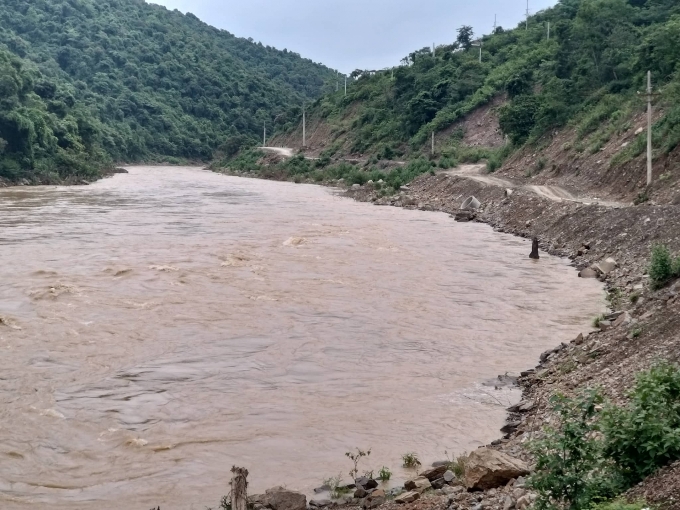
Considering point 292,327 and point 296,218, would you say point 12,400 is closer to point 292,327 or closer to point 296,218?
point 292,327

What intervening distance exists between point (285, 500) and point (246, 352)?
609 cm

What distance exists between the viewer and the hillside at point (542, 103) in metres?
Result: 32.6

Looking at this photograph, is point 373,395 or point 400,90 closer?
point 373,395

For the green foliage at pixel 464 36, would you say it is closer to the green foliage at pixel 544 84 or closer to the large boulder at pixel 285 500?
the green foliage at pixel 544 84

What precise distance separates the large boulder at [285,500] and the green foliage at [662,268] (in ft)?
32.3

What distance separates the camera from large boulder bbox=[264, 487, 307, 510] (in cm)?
781

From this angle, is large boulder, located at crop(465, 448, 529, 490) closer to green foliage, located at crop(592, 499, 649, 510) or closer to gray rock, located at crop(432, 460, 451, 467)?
gray rock, located at crop(432, 460, 451, 467)

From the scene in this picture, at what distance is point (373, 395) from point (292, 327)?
4.29 meters

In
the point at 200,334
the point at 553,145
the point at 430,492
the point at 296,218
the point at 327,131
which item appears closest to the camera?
the point at 430,492

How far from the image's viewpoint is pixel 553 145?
39.8 metres

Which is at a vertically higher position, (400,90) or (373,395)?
(400,90)

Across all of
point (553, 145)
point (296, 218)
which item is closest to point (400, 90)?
point (553, 145)

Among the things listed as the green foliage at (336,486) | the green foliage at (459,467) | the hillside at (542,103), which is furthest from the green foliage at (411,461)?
the hillside at (542,103)

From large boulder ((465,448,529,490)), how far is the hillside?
19.4 metres
